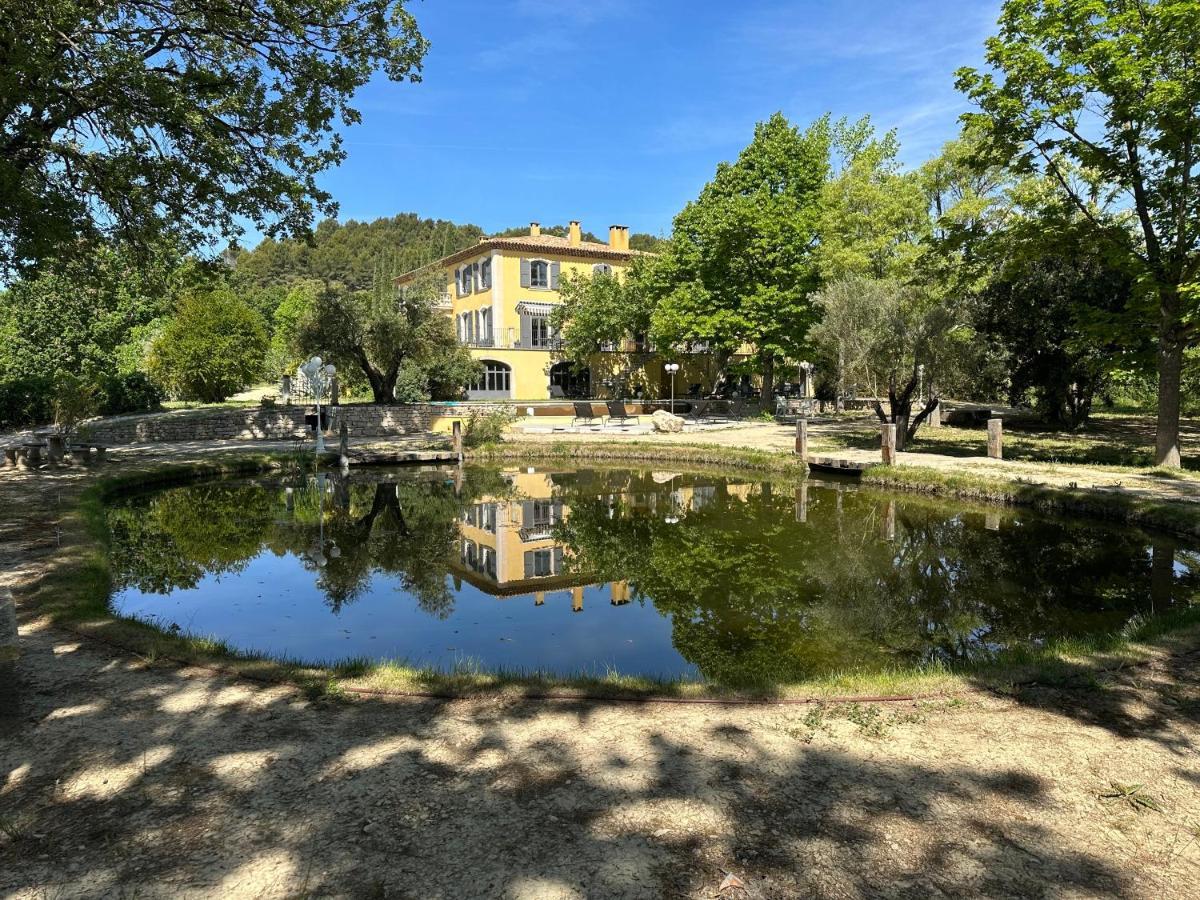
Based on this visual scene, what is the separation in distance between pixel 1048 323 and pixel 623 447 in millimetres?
12512

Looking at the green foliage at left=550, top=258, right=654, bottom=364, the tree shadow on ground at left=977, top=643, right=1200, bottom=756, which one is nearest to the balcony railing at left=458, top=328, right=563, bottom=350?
the green foliage at left=550, top=258, right=654, bottom=364

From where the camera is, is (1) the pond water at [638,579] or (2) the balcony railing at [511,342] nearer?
(1) the pond water at [638,579]

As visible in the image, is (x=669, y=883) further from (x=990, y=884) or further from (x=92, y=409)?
(x=92, y=409)

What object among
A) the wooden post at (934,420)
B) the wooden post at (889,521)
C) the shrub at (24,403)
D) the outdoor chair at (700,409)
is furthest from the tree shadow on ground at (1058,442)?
the shrub at (24,403)

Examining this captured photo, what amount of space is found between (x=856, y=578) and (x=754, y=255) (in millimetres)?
20614

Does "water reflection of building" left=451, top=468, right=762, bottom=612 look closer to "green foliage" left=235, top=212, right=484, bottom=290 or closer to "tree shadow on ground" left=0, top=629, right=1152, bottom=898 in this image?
"tree shadow on ground" left=0, top=629, right=1152, bottom=898

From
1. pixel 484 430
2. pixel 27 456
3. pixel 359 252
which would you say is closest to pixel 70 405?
pixel 27 456

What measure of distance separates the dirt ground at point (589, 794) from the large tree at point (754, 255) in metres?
23.5

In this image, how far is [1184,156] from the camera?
1217cm

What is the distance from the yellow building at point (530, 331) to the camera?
35.0 metres

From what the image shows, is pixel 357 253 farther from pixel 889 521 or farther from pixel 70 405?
pixel 889 521

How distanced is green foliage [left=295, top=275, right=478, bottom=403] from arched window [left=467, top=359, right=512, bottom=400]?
24.6 ft

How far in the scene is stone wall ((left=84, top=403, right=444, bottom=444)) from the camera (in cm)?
2048

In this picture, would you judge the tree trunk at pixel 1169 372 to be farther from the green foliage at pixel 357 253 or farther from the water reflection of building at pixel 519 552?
the green foliage at pixel 357 253
